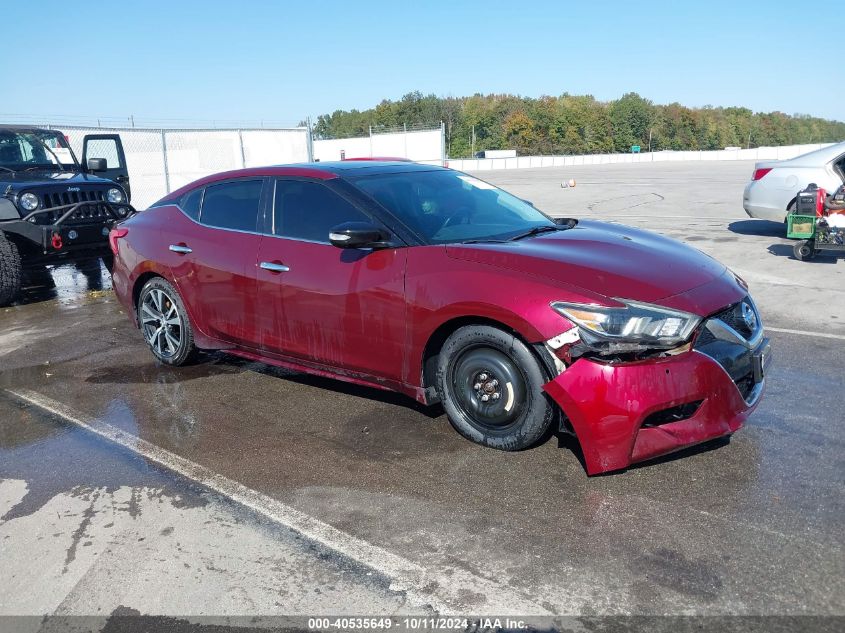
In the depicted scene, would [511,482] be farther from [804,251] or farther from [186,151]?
[186,151]

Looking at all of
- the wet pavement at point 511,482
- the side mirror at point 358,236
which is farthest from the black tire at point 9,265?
the side mirror at point 358,236

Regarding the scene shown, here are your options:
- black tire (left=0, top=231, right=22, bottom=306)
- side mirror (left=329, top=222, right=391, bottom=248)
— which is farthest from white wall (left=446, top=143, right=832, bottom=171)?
side mirror (left=329, top=222, right=391, bottom=248)

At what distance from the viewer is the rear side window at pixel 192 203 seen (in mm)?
5508

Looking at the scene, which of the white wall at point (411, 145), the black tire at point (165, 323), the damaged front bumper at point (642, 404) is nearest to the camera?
the damaged front bumper at point (642, 404)

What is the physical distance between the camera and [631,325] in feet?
11.1

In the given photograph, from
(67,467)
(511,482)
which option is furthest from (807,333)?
(67,467)

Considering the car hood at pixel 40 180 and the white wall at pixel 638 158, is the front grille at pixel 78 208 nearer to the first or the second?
the car hood at pixel 40 180

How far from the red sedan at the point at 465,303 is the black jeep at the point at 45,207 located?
3534mm

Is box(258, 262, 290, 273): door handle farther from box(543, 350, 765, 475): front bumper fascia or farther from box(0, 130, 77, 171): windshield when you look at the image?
box(0, 130, 77, 171): windshield

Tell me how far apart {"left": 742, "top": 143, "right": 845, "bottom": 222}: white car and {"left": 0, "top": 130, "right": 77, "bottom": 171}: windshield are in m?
10.6

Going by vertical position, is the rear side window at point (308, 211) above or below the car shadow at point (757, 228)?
above

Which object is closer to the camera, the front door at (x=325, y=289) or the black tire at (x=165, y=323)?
the front door at (x=325, y=289)

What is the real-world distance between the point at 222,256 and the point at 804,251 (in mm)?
8006

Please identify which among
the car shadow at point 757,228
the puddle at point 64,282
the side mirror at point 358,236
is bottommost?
the puddle at point 64,282
